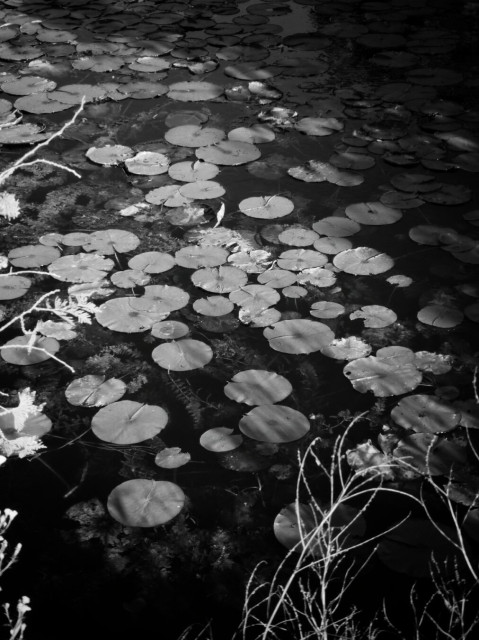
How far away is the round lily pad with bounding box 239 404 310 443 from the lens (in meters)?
1.84

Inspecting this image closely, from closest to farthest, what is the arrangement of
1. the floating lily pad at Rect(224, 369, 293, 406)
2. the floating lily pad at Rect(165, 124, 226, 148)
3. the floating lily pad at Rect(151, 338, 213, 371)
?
the floating lily pad at Rect(224, 369, 293, 406), the floating lily pad at Rect(151, 338, 213, 371), the floating lily pad at Rect(165, 124, 226, 148)

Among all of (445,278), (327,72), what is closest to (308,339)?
(445,278)

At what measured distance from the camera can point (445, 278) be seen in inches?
A: 96.5

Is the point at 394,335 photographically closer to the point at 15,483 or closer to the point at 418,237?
the point at 418,237

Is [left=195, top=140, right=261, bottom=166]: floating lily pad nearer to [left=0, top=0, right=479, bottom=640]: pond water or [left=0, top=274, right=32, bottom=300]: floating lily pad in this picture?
[left=0, top=0, right=479, bottom=640]: pond water

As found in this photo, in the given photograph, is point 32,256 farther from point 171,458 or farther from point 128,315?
point 171,458

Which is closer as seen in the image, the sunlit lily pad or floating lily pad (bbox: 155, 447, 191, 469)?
floating lily pad (bbox: 155, 447, 191, 469)

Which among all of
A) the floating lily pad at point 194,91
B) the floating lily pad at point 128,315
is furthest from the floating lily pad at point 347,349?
the floating lily pad at point 194,91

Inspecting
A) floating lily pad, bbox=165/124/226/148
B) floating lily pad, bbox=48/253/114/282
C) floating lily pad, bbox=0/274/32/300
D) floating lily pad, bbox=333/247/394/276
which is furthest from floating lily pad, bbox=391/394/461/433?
floating lily pad, bbox=165/124/226/148

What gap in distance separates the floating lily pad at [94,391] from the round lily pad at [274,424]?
1.09ft

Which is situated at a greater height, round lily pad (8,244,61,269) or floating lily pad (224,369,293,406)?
round lily pad (8,244,61,269)

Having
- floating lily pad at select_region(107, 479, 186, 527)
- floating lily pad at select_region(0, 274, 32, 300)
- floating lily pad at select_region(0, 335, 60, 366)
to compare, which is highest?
floating lily pad at select_region(0, 274, 32, 300)

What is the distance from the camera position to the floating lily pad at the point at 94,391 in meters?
1.95

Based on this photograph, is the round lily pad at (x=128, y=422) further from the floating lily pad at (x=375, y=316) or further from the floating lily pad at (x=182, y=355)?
the floating lily pad at (x=375, y=316)
